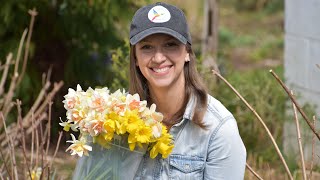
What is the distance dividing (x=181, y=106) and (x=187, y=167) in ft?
0.75

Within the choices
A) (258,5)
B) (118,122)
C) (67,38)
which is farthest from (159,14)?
(258,5)

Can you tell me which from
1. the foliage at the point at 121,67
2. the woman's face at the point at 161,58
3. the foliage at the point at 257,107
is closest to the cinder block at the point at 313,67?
the foliage at the point at 257,107

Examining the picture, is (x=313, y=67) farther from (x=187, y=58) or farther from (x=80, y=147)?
(x=80, y=147)

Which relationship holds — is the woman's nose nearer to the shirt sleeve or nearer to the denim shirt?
the denim shirt

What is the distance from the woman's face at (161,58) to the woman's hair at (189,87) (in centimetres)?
7

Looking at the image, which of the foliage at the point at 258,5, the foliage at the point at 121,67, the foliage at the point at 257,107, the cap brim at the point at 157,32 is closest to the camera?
the cap brim at the point at 157,32

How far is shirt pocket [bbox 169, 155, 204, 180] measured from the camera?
2734 millimetres

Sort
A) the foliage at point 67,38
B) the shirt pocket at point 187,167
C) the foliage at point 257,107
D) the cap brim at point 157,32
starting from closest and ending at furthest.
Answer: the cap brim at point 157,32, the shirt pocket at point 187,167, the foliage at point 257,107, the foliage at point 67,38

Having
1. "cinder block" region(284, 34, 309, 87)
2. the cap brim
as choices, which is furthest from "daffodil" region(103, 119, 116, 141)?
"cinder block" region(284, 34, 309, 87)

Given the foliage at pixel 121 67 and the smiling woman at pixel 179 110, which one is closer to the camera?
the smiling woman at pixel 179 110

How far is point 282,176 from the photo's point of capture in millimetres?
4250

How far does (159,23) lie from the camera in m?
2.65

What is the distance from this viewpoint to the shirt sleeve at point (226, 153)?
268 cm

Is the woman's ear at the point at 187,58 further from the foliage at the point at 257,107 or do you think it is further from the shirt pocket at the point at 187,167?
the foliage at the point at 257,107
